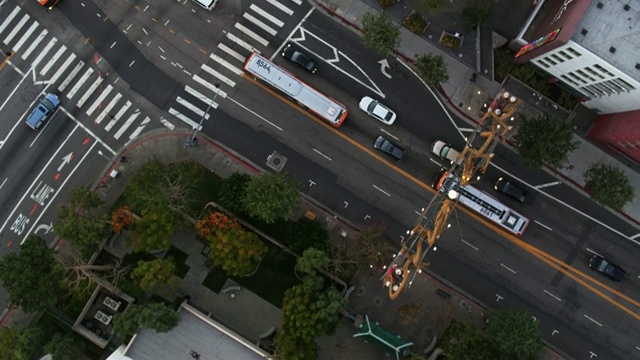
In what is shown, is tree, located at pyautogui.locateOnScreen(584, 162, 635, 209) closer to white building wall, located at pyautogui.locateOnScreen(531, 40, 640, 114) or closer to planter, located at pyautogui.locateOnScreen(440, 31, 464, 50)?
white building wall, located at pyautogui.locateOnScreen(531, 40, 640, 114)

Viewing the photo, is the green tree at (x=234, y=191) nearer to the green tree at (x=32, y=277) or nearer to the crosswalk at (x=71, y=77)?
the crosswalk at (x=71, y=77)

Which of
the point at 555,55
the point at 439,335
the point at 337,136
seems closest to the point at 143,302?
the point at 337,136

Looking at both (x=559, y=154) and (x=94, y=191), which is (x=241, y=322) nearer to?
(x=94, y=191)

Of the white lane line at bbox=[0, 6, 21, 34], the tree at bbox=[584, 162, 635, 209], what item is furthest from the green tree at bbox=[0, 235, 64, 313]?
the tree at bbox=[584, 162, 635, 209]

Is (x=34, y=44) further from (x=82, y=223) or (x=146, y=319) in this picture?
(x=146, y=319)

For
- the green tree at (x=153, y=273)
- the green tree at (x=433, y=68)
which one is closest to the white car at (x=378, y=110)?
the green tree at (x=433, y=68)

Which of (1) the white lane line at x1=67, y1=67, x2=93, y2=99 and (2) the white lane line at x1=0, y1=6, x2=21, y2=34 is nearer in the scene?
(1) the white lane line at x1=67, y1=67, x2=93, y2=99

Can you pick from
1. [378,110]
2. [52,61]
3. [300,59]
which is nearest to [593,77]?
[378,110]
